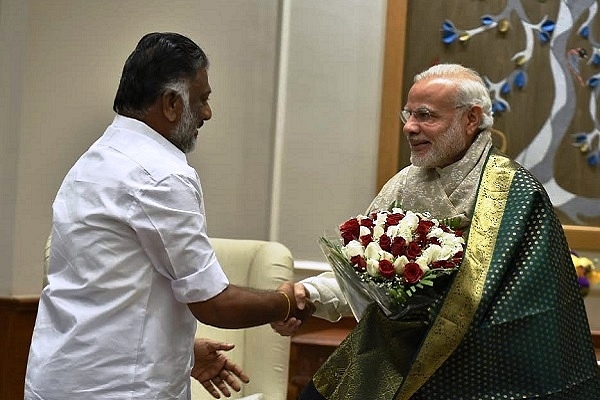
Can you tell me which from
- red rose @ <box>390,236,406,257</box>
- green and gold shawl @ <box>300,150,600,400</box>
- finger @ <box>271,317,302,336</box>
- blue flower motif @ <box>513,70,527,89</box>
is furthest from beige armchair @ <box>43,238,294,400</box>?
blue flower motif @ <box>513,70,527,89</box>

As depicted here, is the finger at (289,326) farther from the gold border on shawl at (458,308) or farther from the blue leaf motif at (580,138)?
the blue leaf motif at (580,138)

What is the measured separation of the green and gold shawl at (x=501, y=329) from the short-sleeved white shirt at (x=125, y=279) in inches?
22.8

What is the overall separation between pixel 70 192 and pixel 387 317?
884 mm

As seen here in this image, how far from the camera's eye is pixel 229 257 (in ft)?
12.6

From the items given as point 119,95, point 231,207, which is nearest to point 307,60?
point 231,207

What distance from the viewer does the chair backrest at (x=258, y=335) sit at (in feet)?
12.0

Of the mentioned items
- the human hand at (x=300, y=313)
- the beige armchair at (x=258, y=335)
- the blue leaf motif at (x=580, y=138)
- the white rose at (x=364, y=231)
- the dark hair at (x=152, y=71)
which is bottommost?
the beige armchair at (x=258, y=335)

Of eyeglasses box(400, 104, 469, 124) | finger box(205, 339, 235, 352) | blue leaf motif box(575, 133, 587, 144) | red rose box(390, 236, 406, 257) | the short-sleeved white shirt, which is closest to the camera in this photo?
the short-sleeved white shirt

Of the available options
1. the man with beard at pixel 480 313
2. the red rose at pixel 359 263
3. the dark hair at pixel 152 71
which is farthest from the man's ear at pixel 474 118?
the dark hair at pixel 152 71

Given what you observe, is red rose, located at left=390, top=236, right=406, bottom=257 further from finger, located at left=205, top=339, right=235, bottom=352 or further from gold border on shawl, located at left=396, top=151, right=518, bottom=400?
finger, located at left=205, top=339, right=235, bottom=352

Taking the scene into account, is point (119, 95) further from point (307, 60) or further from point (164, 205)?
point (307, 60)

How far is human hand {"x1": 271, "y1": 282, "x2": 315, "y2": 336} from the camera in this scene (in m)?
2.95

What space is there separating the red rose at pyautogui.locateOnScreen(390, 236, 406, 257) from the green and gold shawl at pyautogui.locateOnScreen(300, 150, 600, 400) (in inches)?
6.5

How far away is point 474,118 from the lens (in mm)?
2969
